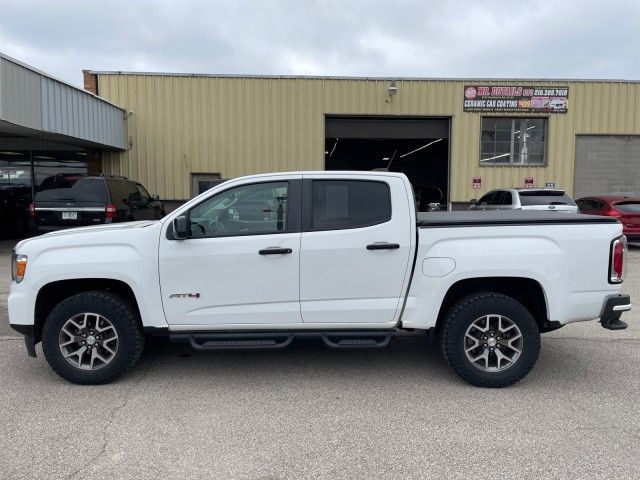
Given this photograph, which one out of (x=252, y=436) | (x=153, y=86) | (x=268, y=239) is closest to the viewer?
(x=252, y=436)

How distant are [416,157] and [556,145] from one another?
632 inches

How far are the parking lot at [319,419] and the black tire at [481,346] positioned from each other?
123 millimetres

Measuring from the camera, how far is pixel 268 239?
14.1 ft

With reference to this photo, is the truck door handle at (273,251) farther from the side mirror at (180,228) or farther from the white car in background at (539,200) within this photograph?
the white car in background at (539,200)

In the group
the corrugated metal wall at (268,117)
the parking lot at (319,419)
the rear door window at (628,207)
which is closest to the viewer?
the parking lot at (319,419)

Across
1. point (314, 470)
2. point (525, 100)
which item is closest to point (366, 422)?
point (314, 470)

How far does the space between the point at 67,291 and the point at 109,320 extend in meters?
0.56

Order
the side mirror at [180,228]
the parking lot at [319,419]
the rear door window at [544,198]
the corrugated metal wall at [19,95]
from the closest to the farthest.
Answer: the parking lot at [319,419] → the side mirror at [180,228] → the corrugated metal wall at [19,95] → the rear door window at [544,198]

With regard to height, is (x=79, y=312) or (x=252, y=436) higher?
(x=79, y=312)

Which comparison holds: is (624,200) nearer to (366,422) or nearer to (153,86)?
(366,422)

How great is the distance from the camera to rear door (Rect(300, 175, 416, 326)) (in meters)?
4.28

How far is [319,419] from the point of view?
3.81 meters

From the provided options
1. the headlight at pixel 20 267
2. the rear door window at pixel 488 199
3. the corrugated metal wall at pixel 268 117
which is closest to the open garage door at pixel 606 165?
the corrugated metal wall at pixel 268 117

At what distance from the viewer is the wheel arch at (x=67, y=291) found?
4.41m
